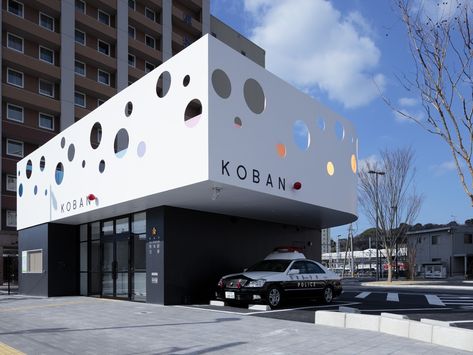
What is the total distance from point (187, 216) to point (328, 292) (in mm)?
5039

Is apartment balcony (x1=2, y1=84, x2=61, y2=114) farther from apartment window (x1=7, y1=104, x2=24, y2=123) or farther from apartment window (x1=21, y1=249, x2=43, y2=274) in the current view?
apartment window (x1=21, y1=249, x2=43, y2=274)

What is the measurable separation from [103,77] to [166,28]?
414 inches

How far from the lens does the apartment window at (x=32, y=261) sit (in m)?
21.2

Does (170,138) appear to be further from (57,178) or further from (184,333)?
(57,178)

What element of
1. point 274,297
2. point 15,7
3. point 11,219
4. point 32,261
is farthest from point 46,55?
point 274,297

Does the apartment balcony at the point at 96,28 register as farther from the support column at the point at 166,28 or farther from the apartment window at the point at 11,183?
the apartment window at the point at 11,183

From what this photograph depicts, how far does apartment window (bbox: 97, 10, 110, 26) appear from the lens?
162 ft

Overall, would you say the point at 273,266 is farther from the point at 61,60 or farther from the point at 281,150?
the point at 61,60

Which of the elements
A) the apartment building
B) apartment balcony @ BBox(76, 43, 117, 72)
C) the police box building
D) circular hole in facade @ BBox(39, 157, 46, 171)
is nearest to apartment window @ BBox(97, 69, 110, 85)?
the apartment building

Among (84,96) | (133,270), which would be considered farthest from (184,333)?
(84,96)

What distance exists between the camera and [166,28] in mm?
55094

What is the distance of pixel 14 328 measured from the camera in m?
10.9

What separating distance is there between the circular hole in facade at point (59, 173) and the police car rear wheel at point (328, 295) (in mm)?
10586

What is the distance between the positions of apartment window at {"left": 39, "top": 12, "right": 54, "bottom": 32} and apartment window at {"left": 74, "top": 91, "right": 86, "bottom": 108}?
5.82 m
